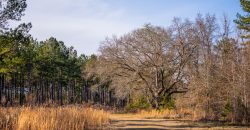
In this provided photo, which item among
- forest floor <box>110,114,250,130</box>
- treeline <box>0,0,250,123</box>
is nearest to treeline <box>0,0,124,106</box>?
treeline <box>0,0,250,123</box>

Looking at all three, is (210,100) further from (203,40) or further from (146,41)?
(146,41)

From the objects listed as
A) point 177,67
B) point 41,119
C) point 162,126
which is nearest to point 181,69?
point 177,67

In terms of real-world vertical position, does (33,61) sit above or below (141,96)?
above

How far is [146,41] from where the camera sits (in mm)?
36719

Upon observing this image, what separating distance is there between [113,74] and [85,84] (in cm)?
3075

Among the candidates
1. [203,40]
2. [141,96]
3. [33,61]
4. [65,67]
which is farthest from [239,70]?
[65,67]

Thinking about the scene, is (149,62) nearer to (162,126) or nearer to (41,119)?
(162,126)

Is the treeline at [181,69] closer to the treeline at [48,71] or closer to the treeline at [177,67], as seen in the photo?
the treeline at [177,67]

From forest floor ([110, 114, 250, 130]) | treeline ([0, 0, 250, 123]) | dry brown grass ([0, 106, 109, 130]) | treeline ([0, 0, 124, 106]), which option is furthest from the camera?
treeline ([0, 0, 124, 106])

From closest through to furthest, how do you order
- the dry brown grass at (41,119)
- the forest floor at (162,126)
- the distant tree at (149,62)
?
the dry brown grass at (41,119) < the forest floor at (162,126) < the distant tree at (149,62)

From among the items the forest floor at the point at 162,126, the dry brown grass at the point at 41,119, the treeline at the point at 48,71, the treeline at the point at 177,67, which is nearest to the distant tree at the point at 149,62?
the treeline at the point at 177,67

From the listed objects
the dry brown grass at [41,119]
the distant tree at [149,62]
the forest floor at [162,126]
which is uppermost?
the distant tree at [149,62]

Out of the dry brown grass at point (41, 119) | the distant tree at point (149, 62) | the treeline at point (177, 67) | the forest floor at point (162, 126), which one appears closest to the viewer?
the dry brown grass at point (41, 119)

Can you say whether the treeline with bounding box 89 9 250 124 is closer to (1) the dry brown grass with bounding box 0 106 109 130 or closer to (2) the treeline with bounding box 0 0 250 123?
(2) the treeline with bounding box 0 0 250 123
